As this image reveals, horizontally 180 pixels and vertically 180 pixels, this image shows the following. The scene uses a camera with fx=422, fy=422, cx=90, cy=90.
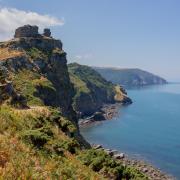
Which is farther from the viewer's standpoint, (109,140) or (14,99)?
(109,140)

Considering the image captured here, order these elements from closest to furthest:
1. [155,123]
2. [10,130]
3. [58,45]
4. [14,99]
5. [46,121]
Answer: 1. [10,130]
2. [46,121]
3. [14,99]
4. [58,45]
5. [155,123]

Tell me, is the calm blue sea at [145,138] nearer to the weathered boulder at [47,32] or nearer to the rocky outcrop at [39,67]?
the rocky outcrop at [39,67]

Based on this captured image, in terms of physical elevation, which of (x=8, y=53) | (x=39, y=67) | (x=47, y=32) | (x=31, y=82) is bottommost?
(x=31, y=82)

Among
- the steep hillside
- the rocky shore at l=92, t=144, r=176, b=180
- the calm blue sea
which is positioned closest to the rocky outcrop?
the steep hillside

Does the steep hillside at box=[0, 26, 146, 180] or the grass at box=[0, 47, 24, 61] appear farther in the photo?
the grass at box=[0, 47, 24, 61]

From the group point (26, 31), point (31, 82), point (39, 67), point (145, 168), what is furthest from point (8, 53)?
point (145, 168)

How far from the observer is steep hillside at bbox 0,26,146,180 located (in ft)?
60.7

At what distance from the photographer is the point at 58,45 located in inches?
5374

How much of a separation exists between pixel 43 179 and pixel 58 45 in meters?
122

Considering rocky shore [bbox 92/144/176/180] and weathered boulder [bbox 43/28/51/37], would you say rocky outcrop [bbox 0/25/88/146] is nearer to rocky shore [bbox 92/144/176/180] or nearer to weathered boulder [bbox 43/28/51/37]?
weathered boulder [bbox 43/28/51/37]

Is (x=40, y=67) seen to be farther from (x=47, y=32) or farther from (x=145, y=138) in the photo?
(x=145, y=138)

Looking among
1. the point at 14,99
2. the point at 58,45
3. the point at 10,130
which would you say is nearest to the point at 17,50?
the point at 58,45

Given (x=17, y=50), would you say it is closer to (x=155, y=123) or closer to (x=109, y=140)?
(x=109, y=140)

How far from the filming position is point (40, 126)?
37688 millimetres
